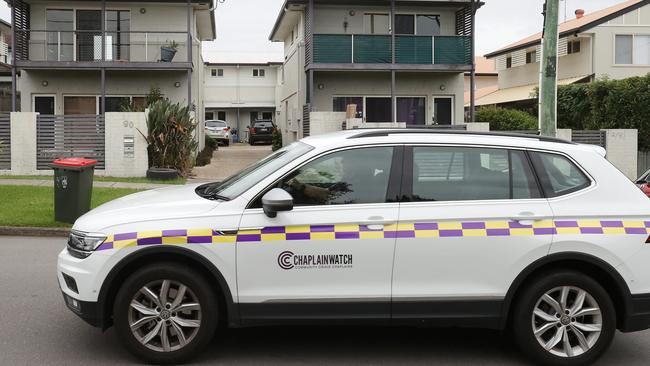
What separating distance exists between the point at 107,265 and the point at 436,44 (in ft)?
68.5

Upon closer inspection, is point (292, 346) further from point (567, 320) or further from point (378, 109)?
point (378, 109)

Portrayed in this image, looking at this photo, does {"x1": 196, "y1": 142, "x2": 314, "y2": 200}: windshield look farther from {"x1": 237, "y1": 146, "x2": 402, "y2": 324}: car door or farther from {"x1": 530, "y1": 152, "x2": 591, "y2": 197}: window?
{"x1": 530, "y1": 152, "x2": 591, "y2": 197}: window

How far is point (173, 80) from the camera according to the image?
23828 millimetres

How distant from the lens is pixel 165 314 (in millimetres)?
4566

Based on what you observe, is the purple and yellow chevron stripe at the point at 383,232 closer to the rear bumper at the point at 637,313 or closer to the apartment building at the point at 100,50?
the rear bumper at the point at 637,313

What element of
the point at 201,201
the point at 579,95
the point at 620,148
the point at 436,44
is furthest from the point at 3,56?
the point at 201,201

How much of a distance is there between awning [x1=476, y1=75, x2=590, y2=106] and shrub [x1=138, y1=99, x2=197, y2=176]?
20.2m

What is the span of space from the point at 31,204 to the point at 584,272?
1021 cm

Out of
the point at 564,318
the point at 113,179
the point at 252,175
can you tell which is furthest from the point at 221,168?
the point at 564,318

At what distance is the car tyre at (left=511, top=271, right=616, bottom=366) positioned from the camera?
183 inches

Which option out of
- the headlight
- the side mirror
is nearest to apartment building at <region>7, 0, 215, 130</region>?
the headlight

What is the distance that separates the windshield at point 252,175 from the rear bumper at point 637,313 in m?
2.48

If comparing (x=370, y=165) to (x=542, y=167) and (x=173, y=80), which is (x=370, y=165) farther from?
(x=173, y=80)

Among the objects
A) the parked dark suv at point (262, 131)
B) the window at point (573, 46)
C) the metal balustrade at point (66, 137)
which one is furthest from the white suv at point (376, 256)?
the parked dark suv at point (262, 131)
